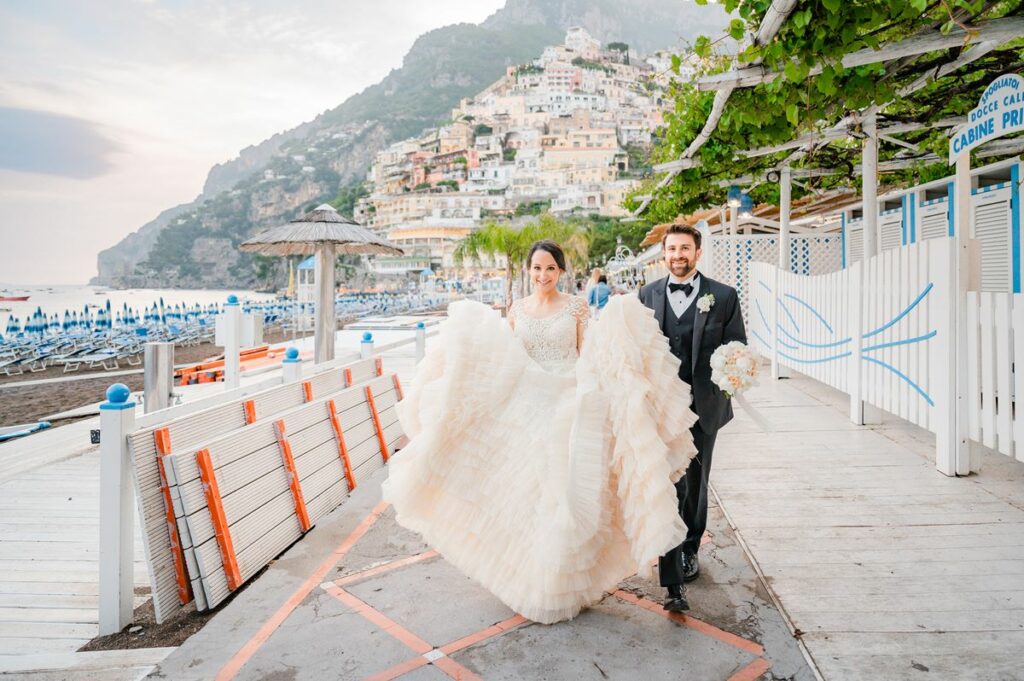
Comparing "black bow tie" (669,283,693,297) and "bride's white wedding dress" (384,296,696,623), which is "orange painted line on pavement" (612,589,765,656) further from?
"black bow tie" (669,283,693,297)

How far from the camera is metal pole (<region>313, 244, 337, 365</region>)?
10.6 metres

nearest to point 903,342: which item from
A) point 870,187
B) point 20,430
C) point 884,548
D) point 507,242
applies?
point 870,187

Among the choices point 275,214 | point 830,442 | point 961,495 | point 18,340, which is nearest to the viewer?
point 961,495

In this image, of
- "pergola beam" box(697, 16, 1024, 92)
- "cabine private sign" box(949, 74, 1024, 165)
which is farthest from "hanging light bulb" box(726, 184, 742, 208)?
"pergola beam" box(697, 16, 1024, 92)

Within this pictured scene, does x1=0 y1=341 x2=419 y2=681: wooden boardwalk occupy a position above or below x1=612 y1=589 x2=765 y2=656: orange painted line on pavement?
A: below

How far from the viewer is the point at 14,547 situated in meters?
4.53

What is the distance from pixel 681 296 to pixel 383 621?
7.01 feet

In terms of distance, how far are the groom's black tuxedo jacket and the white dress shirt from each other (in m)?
0.02

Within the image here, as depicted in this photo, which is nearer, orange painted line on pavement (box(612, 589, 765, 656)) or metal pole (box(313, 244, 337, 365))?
orange painted line on pavement (box(612, 589, 765, 656))

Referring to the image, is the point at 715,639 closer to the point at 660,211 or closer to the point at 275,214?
the point at 660,211

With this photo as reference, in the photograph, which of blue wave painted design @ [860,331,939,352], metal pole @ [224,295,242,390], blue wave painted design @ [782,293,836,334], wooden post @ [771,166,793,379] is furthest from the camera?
wooden post @ [771,166,793,379]

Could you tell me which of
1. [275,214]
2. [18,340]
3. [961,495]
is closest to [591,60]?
[275,214]

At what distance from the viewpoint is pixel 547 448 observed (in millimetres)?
2799

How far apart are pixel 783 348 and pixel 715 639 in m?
7.62
